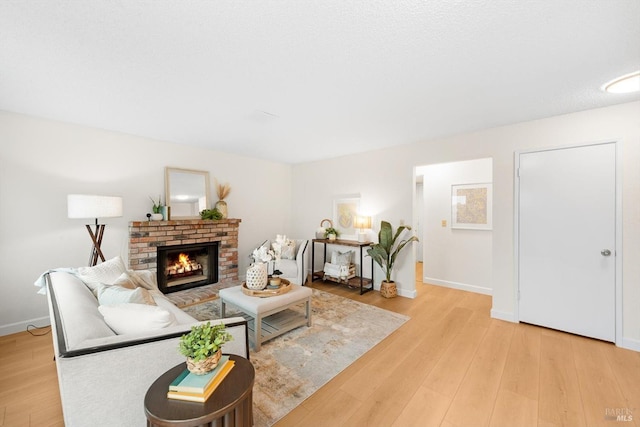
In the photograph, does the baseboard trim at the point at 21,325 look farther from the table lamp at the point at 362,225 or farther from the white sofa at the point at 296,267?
the table lamp at the point at 362,225

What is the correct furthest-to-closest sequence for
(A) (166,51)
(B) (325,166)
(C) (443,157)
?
1. (B) (325,166)
2. (C) (443,157)
3. (A) (166,51)

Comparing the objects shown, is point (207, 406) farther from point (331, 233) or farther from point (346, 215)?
point (346, 215)

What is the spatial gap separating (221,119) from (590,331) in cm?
489

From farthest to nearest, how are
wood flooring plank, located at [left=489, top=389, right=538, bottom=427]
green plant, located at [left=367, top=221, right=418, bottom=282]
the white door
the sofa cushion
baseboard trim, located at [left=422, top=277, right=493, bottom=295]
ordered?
baseboard trim, located at [left=422, top=277, right=493, bottom=295]
green plant, located at [left=367, top=221, right=418, bottom=282]
the white door
wood flooring plank, located at [left=489, top=389, right=538, bottom=427]
the sofa cushion

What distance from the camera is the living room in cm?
262

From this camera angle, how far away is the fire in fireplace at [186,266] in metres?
4.05

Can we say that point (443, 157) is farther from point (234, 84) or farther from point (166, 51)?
point (166, 51)

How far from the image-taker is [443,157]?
3.79 m

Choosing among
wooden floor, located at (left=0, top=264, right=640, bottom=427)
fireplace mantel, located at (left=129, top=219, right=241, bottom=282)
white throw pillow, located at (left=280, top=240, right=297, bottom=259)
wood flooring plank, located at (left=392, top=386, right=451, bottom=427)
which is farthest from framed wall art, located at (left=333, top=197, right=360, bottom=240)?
wood flooring plank, located at (left=392, top=386, right=451, bottom=427)

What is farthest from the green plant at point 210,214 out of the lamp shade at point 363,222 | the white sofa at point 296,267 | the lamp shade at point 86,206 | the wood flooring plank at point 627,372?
the wood flooring plank at point 627,372

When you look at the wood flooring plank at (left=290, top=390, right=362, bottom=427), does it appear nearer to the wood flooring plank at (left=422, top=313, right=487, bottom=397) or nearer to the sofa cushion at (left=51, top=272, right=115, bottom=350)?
the wood flooring plank at (left=422, top=313, right=487, bottom=397)

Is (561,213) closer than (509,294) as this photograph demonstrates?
Yes

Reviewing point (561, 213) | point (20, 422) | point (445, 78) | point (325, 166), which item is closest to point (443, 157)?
point (561, 213)

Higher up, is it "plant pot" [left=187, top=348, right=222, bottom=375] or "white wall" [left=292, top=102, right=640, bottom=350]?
"white wall" [left=292, top=102, right=640, bottom=350]
